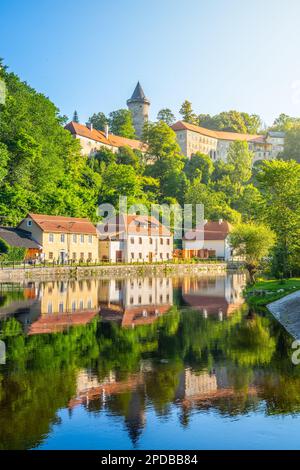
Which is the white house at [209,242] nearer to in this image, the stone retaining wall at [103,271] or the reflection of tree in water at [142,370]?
the stone retaining wall at [103,271]

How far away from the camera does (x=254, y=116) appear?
653ft

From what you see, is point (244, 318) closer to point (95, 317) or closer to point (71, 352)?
point (95, 317)

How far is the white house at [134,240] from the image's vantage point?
72.9 m

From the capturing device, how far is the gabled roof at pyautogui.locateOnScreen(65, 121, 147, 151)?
117375 millimetres

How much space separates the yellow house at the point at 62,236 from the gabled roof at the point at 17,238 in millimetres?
736

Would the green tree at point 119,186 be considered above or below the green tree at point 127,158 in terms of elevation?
below

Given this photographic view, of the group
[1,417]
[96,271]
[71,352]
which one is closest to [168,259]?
[96,271]

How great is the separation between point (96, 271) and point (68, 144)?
33566 millimetres

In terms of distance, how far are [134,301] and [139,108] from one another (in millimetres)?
145737

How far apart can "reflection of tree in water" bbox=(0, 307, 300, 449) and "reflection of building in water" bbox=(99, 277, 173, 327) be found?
8.90 feet

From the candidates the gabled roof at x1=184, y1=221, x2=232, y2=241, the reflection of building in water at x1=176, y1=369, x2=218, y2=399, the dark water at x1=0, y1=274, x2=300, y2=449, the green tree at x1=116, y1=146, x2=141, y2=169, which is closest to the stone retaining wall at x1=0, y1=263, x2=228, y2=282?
the gabled roof at x1=184, y1=221, x2=232, y2=241

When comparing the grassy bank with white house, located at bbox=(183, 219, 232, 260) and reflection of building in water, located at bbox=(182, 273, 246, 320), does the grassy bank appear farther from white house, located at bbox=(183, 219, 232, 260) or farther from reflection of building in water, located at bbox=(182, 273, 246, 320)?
white house, located at bbox=(183, 219, 232, 260)

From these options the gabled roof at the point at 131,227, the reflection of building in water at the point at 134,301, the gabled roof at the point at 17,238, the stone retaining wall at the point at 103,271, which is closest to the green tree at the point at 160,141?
the gabled roof at the point at 131,227
